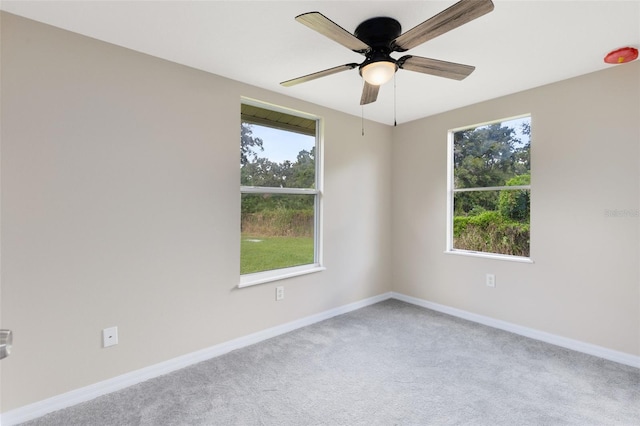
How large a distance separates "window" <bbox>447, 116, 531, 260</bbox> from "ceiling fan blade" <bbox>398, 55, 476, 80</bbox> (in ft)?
5.08

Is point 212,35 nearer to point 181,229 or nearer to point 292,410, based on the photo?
point 181,229

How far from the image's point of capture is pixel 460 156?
3.52 meters

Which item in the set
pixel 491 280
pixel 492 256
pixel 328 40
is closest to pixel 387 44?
pixel 328 40

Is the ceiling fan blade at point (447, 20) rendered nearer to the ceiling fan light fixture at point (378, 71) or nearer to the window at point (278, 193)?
the ceiling fan light fixture at point (378, 71)

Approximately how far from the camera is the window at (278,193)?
285 centimetres

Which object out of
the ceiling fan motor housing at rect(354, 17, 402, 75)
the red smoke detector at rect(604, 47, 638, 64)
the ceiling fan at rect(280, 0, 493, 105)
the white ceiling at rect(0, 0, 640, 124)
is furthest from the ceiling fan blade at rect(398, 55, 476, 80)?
the red smoke detector at rect(604, 47, 638, 64)

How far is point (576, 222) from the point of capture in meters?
2.63

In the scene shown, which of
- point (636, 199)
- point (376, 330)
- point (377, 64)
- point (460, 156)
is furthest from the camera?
point (460, 156)

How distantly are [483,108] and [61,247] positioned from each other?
3.83 m

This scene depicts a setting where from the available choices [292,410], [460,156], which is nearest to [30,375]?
[292,410]

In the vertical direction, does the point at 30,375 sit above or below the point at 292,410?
above

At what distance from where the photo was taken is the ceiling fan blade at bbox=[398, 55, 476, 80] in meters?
1.78

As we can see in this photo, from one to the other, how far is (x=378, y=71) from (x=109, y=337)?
2458mm

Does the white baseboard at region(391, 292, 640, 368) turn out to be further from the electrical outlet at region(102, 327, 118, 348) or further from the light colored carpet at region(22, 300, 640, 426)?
the electrical outlet at region(102, 327, 118, 348)
